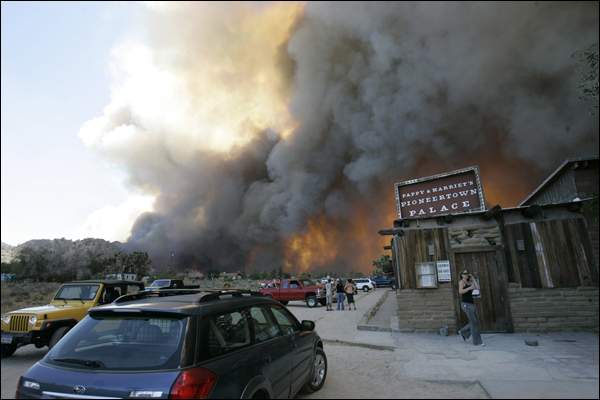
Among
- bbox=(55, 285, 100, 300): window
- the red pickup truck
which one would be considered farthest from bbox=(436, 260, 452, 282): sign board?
the red pickup truck

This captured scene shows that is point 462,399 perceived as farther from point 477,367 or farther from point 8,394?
point 8,394

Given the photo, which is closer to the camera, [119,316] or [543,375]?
[119,316]

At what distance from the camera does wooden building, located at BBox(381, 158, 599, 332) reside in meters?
8.71

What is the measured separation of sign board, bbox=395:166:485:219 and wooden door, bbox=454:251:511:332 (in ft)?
6.63

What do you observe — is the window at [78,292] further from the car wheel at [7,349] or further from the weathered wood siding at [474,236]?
the weathered wood siding at [474,236]

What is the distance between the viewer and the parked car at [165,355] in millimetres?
2441

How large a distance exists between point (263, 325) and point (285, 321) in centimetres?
66

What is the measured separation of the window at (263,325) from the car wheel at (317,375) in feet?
4.29

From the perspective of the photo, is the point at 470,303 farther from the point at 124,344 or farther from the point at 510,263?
the point at 124,344

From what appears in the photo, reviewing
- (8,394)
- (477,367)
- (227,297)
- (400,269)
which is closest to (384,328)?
(400,269)

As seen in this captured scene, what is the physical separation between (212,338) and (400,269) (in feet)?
27.2

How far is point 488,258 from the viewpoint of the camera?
9609mm

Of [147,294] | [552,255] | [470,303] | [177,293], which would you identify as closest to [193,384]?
[147,294]

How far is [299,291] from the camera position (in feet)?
71.1
